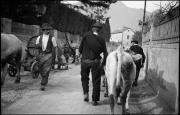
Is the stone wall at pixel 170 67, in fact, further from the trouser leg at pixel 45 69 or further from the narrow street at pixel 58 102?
the trouser leg at pixel 45 69

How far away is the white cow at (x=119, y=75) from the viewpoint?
19.5ft

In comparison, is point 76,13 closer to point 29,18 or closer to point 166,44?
point 29,18

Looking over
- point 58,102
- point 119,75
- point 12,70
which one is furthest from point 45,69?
point 119,75

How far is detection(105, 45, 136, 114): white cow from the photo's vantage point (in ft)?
19.5

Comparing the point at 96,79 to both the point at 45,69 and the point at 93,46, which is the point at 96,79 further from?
the point at 45,69

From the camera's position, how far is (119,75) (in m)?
5.91

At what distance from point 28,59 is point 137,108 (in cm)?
681

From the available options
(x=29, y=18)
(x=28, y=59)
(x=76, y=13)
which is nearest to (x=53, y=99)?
(x=28, y=59)

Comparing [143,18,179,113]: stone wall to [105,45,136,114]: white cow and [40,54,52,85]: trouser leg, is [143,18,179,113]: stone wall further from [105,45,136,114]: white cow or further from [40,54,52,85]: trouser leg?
[40,54,52,85]: trouser leg

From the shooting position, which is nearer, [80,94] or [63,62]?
[80,94]

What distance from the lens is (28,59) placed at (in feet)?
42.0

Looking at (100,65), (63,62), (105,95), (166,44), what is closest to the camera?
(100,65)

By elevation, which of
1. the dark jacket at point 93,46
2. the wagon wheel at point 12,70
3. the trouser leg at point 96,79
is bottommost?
the wagon wheel at point 12,70

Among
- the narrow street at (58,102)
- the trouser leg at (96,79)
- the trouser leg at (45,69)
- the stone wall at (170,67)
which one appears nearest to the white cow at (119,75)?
the narrow street at (58,102)
